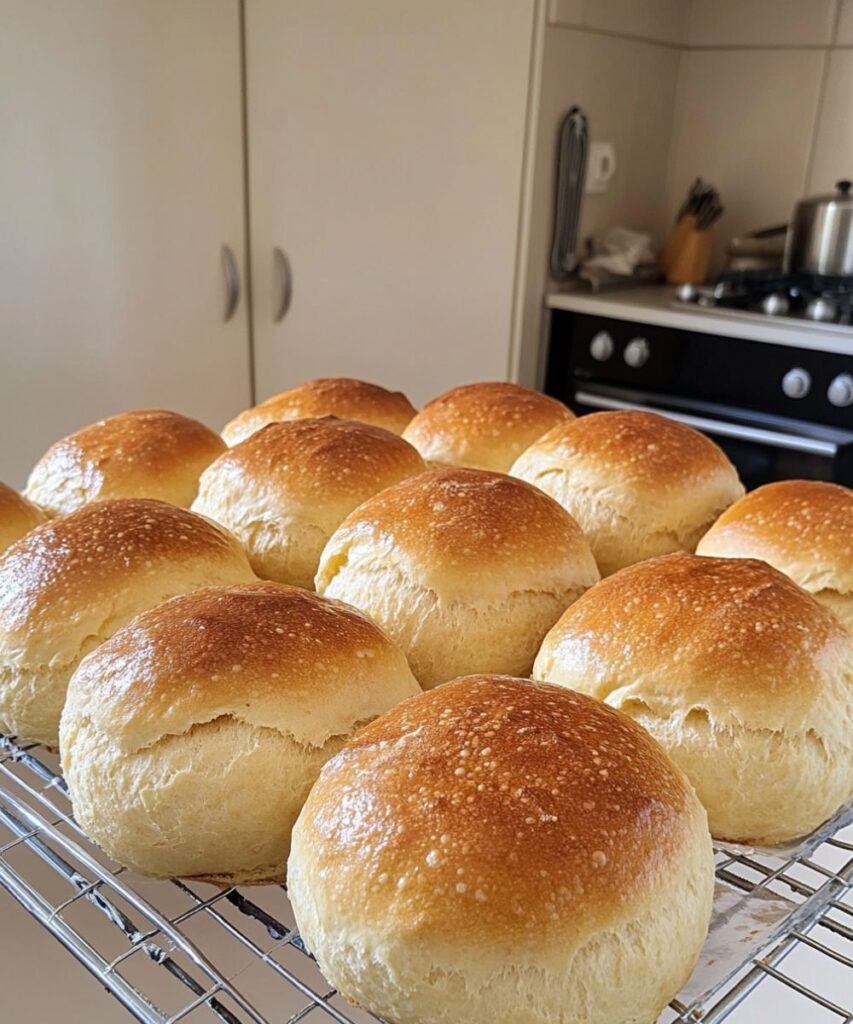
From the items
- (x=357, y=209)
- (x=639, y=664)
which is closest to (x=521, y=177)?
(x=357, y=209)

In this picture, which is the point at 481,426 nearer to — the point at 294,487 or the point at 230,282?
the point at 294,487

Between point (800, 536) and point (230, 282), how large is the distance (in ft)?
7.29

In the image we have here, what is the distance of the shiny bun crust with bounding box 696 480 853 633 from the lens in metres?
0.87

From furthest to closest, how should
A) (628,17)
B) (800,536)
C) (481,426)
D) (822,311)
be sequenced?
(628,17), (822,311), (481,426), (800,536)

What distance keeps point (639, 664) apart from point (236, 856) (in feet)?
1.06

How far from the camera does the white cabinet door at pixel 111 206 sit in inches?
92.2

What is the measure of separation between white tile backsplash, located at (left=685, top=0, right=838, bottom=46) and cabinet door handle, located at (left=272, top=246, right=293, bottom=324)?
134 cm

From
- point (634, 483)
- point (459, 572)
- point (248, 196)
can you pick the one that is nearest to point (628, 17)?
point (248, 196)

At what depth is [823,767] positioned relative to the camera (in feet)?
2.29

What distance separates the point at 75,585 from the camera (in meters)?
0.80

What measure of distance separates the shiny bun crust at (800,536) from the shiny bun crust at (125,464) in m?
0.58

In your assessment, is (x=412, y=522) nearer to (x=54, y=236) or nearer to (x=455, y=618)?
(x=455, y=618)

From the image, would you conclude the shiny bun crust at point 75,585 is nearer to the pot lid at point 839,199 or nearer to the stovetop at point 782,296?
the stovetop at point 782,296

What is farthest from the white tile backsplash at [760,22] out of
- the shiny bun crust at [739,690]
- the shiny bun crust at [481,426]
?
the shiny bun crust at [739,690]
